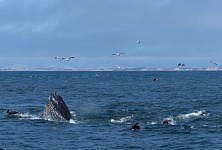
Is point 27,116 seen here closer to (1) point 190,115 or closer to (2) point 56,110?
(2) point 56,110

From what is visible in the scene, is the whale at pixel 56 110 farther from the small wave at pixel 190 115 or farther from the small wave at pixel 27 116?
the small wave at pixel 190 115

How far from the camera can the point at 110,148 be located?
30.4 m

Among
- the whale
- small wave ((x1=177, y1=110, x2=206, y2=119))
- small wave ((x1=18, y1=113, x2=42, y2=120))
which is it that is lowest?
small wave ((x1=177, y1=110, x2=206, y2=119))

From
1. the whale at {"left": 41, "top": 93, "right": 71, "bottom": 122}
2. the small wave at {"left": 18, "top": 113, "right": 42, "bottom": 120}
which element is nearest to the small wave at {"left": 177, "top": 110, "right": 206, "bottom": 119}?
the whale at {"left": 41, "top": 93, "right": 71, "bottom": 122}

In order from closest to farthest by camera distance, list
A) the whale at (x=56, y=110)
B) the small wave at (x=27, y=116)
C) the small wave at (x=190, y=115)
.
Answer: the whale at (x=56, y=110), the small wave at (x=27, y=116), the small wave at (x=190, y=115)

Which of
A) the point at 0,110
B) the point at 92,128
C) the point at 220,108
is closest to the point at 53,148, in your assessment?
the point at 92,128

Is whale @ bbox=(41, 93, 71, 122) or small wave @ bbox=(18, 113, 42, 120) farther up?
whale @ bbox=(41, 93, 71, 122)

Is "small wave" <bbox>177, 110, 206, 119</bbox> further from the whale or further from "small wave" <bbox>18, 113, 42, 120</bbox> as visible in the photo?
"small wave" <bbox>18, 113, 42, 120</bbox>

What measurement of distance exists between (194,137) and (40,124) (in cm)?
1343

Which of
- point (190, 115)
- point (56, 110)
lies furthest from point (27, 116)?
point (190, 115)

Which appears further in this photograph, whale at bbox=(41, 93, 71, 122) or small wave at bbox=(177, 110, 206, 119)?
small wave at bbox=(177, 110, 206, 119)

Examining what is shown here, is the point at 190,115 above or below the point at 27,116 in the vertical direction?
below

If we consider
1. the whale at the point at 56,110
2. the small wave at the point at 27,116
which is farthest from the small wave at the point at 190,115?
the small wave at the point at 27,116

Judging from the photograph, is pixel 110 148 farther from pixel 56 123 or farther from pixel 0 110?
pixel 0 110
